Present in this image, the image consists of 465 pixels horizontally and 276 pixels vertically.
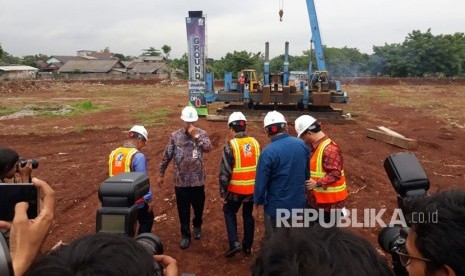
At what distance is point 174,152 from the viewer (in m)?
4.59

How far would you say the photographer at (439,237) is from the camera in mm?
1262

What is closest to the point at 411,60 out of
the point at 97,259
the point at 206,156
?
the point at 206,156

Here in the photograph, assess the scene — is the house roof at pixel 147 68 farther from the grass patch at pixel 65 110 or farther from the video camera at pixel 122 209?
the video camera at pixel 122 209

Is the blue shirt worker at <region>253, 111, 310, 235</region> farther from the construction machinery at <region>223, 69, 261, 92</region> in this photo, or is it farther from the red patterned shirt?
the construction machinery at <region>223, 69, 261, 92</region>

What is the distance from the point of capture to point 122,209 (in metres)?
1.75

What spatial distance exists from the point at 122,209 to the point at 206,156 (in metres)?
7.33

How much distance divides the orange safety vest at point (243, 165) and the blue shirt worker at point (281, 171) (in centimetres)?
50

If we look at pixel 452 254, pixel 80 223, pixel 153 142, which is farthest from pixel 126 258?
pixel 153 142

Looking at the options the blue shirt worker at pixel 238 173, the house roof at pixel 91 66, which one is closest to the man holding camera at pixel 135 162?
the blue shirt worker at pixel 238 173

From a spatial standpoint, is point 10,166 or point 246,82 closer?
point 10,166

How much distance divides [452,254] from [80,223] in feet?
17.3

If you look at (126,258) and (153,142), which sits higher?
(126,258)

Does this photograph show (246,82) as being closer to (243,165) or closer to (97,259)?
(243,165)

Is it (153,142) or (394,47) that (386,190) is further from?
Result: (394,47)
